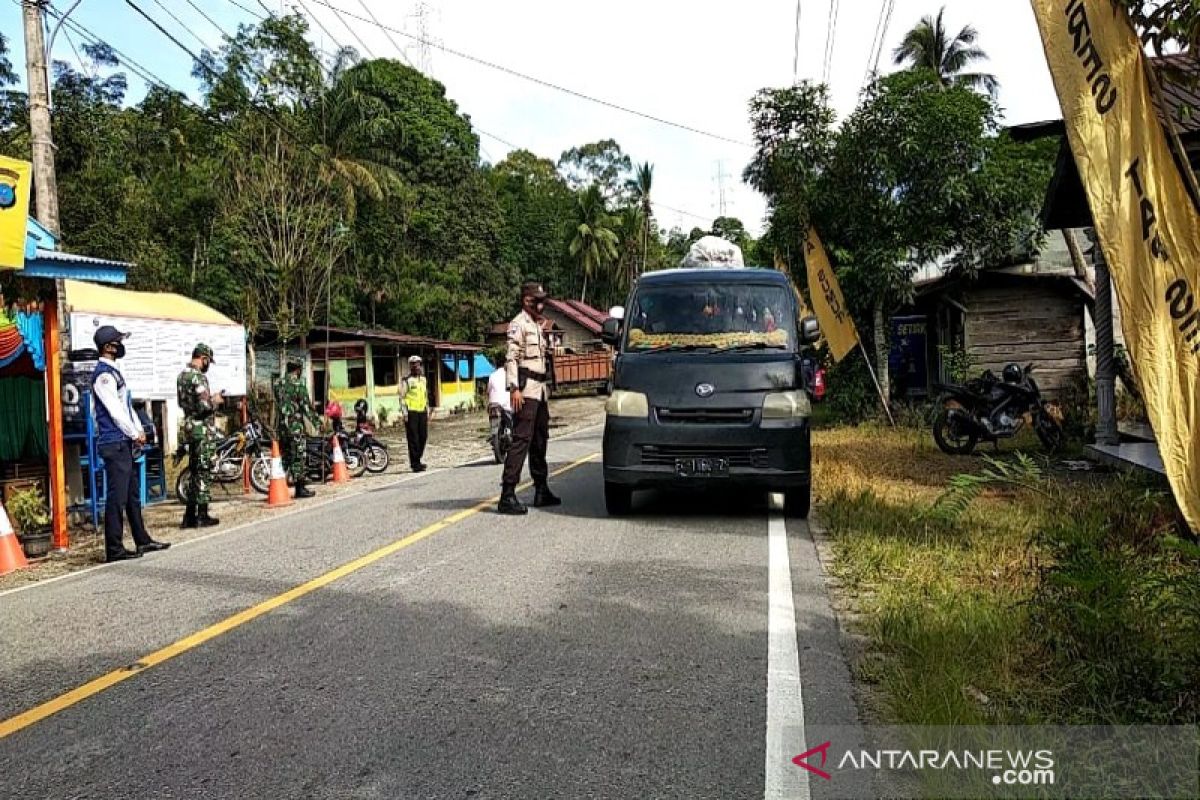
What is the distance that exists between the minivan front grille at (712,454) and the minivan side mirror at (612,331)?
1463 millimetres

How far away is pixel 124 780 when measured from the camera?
11.0 feet

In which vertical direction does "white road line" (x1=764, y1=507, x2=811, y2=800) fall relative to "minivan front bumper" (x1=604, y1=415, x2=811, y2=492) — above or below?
below

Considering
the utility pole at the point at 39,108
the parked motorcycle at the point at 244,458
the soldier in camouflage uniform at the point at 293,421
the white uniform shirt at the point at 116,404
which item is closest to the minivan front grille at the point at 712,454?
the white uniform shirt at the point at 116,404

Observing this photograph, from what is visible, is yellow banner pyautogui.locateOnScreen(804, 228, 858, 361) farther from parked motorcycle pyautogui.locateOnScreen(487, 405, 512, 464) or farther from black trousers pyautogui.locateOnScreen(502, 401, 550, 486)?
black trousers pyautogui.locateOnScreen(502, 401, 550, 486)

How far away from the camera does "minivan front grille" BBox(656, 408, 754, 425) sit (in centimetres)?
804

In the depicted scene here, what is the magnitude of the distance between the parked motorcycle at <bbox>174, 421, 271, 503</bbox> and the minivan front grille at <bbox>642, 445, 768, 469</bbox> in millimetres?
7375

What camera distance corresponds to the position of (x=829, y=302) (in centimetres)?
1678

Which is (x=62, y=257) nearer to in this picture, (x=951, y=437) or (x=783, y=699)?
(x=783, y=699)

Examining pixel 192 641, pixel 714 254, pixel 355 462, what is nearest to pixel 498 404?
pixel 355 462

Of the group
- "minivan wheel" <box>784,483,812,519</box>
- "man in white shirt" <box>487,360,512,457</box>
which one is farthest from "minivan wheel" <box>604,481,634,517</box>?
"man in white shirt" <box>487,360,512,457</box>

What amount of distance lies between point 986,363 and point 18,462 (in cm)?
1702

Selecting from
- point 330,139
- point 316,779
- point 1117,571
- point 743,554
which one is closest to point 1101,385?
point 743,554

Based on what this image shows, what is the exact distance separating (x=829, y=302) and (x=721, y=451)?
9.54 m

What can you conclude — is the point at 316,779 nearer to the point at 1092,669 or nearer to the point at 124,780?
the point at 124,780
